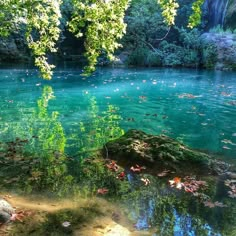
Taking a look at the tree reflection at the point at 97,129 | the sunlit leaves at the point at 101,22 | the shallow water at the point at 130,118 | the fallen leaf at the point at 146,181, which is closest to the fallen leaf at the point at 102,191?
the shallow water at the point at 130,118

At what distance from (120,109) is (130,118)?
1.49 meters

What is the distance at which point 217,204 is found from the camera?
4617 millimetres

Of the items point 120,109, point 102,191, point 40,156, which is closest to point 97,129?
point 40,156

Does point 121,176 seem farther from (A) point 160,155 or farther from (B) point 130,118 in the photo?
(B) point 130,118

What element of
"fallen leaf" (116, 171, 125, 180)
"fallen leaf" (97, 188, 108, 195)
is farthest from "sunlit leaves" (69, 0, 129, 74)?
"fallen leaf" (97, 188, 108, 195)

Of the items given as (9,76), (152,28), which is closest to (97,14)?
(9,76)

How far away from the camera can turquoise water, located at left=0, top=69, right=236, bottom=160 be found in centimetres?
841

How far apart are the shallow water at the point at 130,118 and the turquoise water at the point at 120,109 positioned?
22 millimetres

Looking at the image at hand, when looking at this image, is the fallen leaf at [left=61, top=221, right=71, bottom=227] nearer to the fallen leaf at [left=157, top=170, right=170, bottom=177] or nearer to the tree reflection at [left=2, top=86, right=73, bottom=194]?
the tree reflection at [left=2, top=86, right=73, bottom=194]

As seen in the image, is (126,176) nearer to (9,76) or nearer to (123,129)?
(123,129)

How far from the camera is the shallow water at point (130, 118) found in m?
4.54

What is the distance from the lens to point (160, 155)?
602 cm

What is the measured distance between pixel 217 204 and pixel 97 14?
3.92 m

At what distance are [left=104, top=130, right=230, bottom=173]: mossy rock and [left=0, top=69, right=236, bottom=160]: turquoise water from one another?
1.00m
